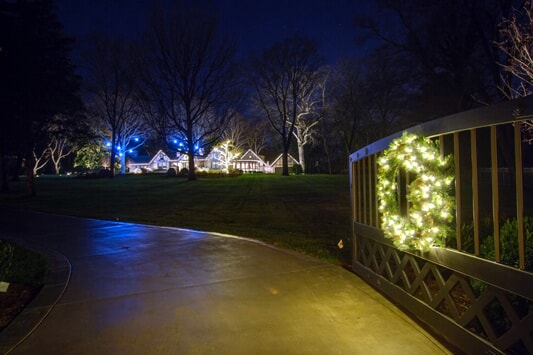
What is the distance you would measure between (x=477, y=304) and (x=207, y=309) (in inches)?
115

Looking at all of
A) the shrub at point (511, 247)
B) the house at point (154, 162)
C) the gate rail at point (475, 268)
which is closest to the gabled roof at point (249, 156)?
the house at point (154, 162)

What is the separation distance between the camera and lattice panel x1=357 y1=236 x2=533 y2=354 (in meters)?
3.38

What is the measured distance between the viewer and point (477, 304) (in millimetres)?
3795

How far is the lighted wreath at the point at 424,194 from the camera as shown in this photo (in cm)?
436

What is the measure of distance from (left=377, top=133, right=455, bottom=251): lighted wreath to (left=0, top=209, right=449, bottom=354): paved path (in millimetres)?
980

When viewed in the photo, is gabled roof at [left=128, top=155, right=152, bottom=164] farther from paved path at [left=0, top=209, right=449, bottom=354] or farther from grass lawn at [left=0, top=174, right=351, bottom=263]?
paved path at [left=0, top=209, right=449, bottom=354]

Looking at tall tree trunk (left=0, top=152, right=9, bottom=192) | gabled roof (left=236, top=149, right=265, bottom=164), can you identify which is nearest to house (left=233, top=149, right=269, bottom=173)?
gabled roof (left=236, top=149, right=265, bottom=164)

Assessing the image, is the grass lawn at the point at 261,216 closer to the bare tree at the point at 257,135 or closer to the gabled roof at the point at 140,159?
the bare tree at the point at 257,135

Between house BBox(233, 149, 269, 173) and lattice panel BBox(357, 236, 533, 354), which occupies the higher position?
house BBox(233, 149, 269, 173)

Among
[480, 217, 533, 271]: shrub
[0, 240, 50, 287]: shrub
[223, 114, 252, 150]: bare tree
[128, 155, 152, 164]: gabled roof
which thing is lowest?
[0, 240, 50, 287]: shrub

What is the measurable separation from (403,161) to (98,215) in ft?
42.2

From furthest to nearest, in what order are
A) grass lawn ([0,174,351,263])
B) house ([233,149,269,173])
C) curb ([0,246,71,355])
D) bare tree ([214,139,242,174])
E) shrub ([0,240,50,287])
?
house ([233,149,269,173]) → bare tree ([214,139,242,174]) → grass lawn ([0,174,351,263]) → shrub ([0,240,50,287]) → curb ([0,246,71,355])

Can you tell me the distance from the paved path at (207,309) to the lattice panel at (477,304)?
36 centimetres

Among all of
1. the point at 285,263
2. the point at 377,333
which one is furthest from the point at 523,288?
the point at 285,263
